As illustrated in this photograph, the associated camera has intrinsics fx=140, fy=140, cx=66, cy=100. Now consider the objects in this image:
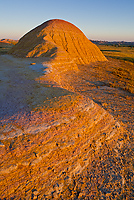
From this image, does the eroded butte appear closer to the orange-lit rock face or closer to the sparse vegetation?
the orange-lit rock face

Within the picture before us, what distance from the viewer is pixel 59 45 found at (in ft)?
53.0

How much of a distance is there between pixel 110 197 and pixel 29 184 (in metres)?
1.78

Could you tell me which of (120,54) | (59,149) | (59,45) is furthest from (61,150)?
(120,54)

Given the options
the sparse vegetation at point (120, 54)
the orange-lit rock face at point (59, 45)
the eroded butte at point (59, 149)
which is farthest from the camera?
the sparse vegetation at point (120, 54)

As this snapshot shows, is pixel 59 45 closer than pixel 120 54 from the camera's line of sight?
Yes

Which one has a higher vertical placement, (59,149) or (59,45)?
(59,45)

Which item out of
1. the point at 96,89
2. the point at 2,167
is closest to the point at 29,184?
the point at 2,167

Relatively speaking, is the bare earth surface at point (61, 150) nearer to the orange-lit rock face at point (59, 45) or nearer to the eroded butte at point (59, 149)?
the eroded butte at point (59, 149)

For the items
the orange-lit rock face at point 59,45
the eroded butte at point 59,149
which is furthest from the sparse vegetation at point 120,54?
the eroded butte at point 59,149

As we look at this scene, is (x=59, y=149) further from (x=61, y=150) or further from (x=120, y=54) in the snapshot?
(x=120, y=54)

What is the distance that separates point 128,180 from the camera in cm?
348

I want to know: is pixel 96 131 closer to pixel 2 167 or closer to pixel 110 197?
pixel 110 197

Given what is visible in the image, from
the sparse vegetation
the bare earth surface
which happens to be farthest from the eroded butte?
→ the sparse vegetation

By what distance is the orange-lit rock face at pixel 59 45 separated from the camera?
14.3m
